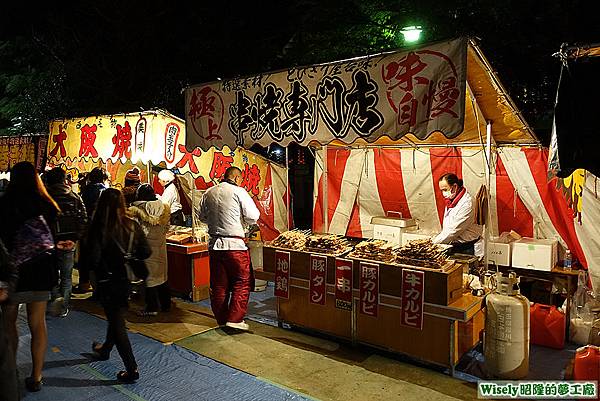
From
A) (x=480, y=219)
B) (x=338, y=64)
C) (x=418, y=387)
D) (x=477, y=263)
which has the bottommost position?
(x=418, y=387)

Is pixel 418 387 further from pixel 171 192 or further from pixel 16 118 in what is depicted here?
pixel 16 118

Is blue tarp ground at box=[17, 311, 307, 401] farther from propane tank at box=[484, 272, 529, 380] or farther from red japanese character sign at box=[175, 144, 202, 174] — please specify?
red japanese character sign at box=[175, 144, 202, 174]

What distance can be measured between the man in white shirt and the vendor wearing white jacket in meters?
3.13

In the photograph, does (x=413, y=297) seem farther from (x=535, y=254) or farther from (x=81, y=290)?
(x=81, y=290)

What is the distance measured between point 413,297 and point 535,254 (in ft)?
8.49

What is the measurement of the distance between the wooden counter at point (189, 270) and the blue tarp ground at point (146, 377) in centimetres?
187

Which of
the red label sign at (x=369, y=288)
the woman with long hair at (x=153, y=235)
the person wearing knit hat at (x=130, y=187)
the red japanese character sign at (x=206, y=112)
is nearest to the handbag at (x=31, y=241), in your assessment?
the woman with long hair at (x=153, y=235)

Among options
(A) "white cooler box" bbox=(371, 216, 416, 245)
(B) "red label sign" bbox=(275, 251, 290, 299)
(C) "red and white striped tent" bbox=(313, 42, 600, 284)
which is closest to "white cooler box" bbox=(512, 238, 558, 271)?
(C) "red and white striped tent" bbox=(313, 42, 600, 284)

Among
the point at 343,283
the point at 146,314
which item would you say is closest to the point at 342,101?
the point at 343,283

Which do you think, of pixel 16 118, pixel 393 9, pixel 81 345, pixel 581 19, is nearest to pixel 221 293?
pixel 81 345

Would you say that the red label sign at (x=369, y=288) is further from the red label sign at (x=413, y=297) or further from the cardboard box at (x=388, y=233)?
the cardboard box at (x=388, y=233)

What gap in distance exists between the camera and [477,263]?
719 centimetres

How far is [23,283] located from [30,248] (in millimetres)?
353

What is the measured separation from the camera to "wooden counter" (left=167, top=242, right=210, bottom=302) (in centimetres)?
853
